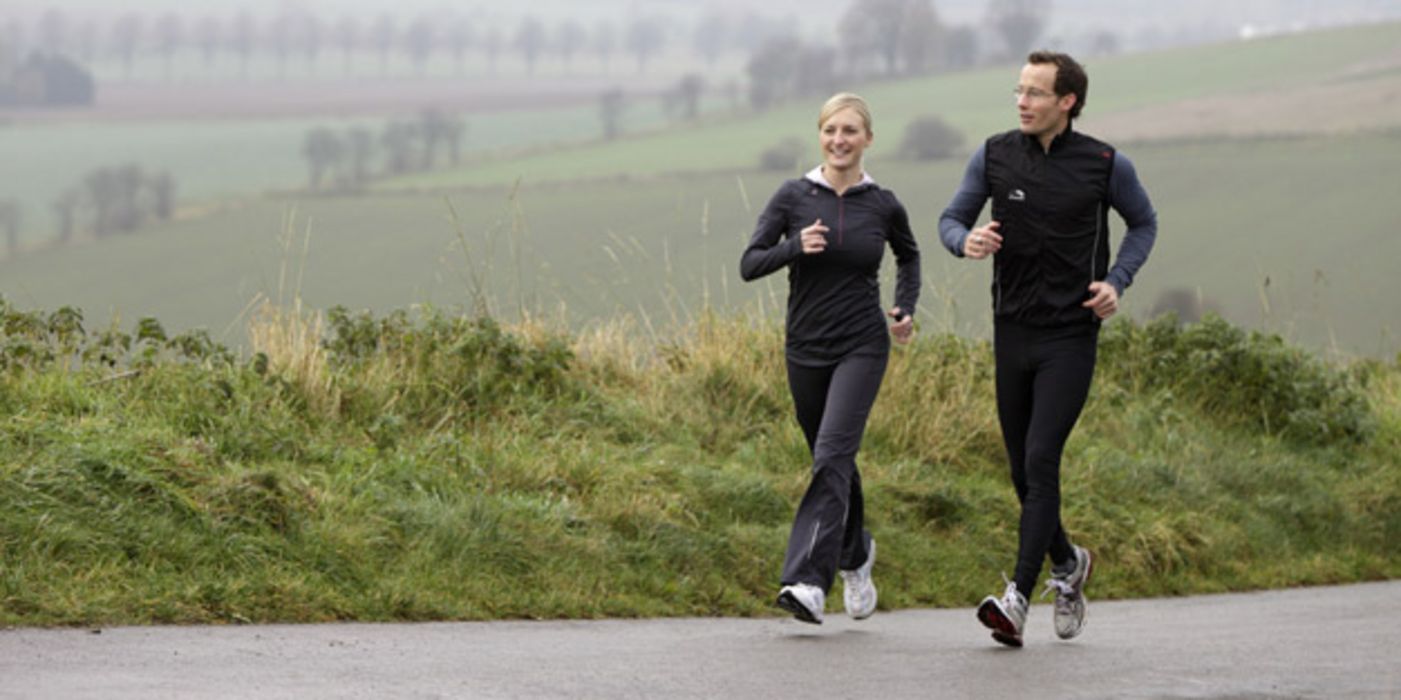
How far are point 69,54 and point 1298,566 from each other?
662 ft

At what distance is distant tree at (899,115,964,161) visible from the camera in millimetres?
93125

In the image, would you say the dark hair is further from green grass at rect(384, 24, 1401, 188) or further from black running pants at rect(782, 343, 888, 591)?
green grass at rect(384, 24, 1401, 188)

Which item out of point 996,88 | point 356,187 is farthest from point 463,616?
point 996,88

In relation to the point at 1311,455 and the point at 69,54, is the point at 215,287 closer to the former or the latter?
the point at 1311,455

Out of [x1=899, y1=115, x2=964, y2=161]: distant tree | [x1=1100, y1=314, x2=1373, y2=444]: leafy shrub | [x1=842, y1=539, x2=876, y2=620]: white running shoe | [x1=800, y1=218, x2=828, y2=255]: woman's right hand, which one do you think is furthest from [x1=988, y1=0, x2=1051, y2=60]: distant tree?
[x1=800, y1=218, x2=828, y2=255]: woman's right hand

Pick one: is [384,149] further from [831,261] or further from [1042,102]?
[1042,102]

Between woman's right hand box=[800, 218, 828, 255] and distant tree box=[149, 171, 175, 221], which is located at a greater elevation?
woman's right hand box=[800, 218, 828, 255]

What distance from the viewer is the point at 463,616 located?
7.76 metres

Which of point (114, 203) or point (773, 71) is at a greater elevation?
point (773, 71)

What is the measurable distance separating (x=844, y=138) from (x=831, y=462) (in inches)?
49.8

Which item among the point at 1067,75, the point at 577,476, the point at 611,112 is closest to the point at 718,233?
the point at 611,112

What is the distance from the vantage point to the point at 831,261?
7855 mm

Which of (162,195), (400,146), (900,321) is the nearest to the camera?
(900,321)

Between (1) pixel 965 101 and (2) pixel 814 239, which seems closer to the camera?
(2) pixel 814 239
